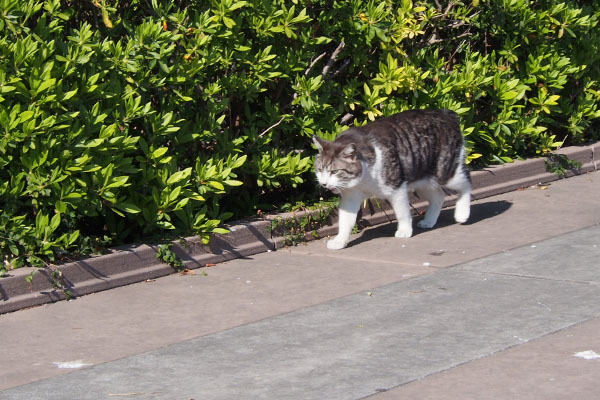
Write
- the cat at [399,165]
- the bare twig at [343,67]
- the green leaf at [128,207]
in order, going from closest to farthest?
the green leaf at [128,207] → the cat at [399,165] → the bare twig at [343,67]

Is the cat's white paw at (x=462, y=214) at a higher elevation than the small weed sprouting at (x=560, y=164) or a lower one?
lower

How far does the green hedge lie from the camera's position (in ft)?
23.3

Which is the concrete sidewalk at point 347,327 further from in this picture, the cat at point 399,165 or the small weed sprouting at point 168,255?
the cat at point 399,165

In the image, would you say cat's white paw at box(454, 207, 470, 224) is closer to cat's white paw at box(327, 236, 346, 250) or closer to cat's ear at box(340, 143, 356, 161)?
cat's white paw at box(327, 236, 346, 250)

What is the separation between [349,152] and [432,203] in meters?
1.27

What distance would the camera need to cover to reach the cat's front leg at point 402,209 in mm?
8547

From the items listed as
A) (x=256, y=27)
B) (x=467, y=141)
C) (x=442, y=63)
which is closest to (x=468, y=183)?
(x=467, y=141)

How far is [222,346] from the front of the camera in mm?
6023

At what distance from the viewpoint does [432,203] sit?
905 centimetres

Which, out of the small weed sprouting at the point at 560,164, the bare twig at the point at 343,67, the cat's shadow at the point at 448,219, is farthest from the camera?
the small weed sprouting at the point at 560,164

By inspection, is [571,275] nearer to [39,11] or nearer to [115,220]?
[115,220]

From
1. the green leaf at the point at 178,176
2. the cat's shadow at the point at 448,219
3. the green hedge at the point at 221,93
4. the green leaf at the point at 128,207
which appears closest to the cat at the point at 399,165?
the cat's shadow at the point at 448,219

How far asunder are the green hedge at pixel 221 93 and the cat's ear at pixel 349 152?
657 mm

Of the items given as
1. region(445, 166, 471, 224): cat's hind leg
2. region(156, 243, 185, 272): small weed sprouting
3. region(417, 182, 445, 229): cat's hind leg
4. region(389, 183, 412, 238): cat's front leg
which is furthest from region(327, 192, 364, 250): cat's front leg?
region(156, 243, 185, 272): small weed sprouting
